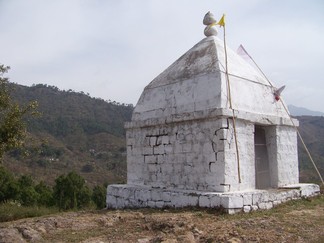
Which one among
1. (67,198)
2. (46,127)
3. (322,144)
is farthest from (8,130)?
(322,144)

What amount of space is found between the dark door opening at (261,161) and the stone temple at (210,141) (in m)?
0.02

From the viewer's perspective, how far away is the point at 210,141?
6582 millimetres

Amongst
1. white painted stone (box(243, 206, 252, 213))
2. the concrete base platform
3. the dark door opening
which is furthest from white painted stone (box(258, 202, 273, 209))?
the dark door opening

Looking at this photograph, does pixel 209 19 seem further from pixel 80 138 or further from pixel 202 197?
pixel 80 138

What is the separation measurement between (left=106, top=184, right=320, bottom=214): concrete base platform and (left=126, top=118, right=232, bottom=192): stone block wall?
232 millimetres

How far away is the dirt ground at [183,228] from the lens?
4.64 metres

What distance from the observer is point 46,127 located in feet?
120

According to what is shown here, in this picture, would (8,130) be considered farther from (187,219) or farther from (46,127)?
(46,127)

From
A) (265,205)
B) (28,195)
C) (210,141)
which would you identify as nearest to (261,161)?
(265,205)

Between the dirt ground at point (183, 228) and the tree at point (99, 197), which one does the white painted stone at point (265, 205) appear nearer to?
the dirt ground at point (183, 228)

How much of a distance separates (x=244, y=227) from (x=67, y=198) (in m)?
12.7

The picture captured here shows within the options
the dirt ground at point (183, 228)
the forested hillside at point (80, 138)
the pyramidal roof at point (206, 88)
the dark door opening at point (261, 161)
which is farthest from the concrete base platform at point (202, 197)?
the forested hillside at point (80, 138)

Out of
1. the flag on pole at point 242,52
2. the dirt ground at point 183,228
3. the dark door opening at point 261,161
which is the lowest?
the dirt ground at point 183,228

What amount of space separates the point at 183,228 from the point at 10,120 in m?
4.76
